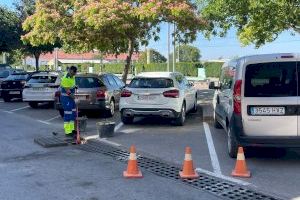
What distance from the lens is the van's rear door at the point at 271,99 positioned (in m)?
7.90

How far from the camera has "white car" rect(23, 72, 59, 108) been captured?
18.8 metres

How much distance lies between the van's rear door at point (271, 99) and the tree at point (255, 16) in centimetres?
680

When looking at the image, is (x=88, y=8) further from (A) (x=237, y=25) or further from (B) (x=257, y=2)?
(B) (x=257, y=2)

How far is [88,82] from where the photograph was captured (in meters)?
15.4

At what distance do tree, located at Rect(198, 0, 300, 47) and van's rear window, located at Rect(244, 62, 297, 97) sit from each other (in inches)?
266

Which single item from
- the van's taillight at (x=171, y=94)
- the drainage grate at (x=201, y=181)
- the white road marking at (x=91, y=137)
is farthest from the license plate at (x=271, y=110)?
A: the van's taillight at (x=171, y=94)

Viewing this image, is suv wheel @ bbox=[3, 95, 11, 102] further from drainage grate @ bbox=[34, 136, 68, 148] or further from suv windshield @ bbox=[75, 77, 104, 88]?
drainage grate @ bbox=[34, 136, 68, 148]

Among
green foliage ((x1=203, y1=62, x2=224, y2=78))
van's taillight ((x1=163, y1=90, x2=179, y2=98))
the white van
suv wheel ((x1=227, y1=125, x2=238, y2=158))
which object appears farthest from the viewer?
green foliage ((x1=203, y1=62, x2=224, y2=78))

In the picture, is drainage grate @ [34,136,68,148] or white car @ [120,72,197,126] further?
white car @ [120,72,197,126]

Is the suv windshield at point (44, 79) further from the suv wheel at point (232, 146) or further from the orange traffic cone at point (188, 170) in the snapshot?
the orange traffic cone at point (188, 170)

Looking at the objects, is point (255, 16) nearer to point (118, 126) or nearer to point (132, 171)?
point (118, 126)

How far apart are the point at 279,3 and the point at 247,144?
25.7ft

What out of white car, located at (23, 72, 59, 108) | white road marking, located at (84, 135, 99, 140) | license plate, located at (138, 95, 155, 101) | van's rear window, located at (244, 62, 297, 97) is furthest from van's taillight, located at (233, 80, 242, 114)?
white car, located at (23, 72, 59, 108)

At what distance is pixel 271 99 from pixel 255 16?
8.82 metres
